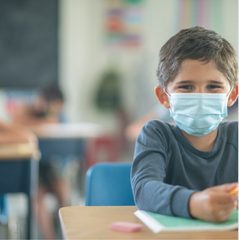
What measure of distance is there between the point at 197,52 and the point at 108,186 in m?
0.53

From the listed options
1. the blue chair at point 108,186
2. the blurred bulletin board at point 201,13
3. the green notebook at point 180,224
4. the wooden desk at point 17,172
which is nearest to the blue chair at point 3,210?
the wooden desk at point 17,172

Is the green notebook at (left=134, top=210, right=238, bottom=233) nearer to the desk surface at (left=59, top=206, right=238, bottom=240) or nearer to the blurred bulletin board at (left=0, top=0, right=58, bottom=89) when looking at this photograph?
the desk surface at (left=59, top=206, right=238, bottom=240)

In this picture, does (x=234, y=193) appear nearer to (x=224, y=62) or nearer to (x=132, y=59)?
(x=224, y=62)

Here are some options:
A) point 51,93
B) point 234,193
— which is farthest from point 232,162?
point 51,93

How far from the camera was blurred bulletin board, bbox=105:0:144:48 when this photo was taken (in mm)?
5734

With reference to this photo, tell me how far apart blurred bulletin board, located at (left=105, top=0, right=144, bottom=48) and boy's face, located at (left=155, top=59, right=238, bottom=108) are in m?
4.80

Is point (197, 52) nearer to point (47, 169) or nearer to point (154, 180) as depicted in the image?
point (154, 180)

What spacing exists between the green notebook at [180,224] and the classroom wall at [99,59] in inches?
194

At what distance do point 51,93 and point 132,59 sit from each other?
1873mm

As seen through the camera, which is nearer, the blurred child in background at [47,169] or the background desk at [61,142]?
the blurred child in background at [47,169]

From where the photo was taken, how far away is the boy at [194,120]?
40.1 inches

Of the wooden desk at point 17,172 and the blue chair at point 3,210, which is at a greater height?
the wooden desk at point 17,172

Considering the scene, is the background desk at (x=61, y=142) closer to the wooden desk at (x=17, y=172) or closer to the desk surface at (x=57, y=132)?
the desk surface at (x=57, y=132)

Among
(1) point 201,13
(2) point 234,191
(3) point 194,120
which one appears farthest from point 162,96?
(1) point 201,13
